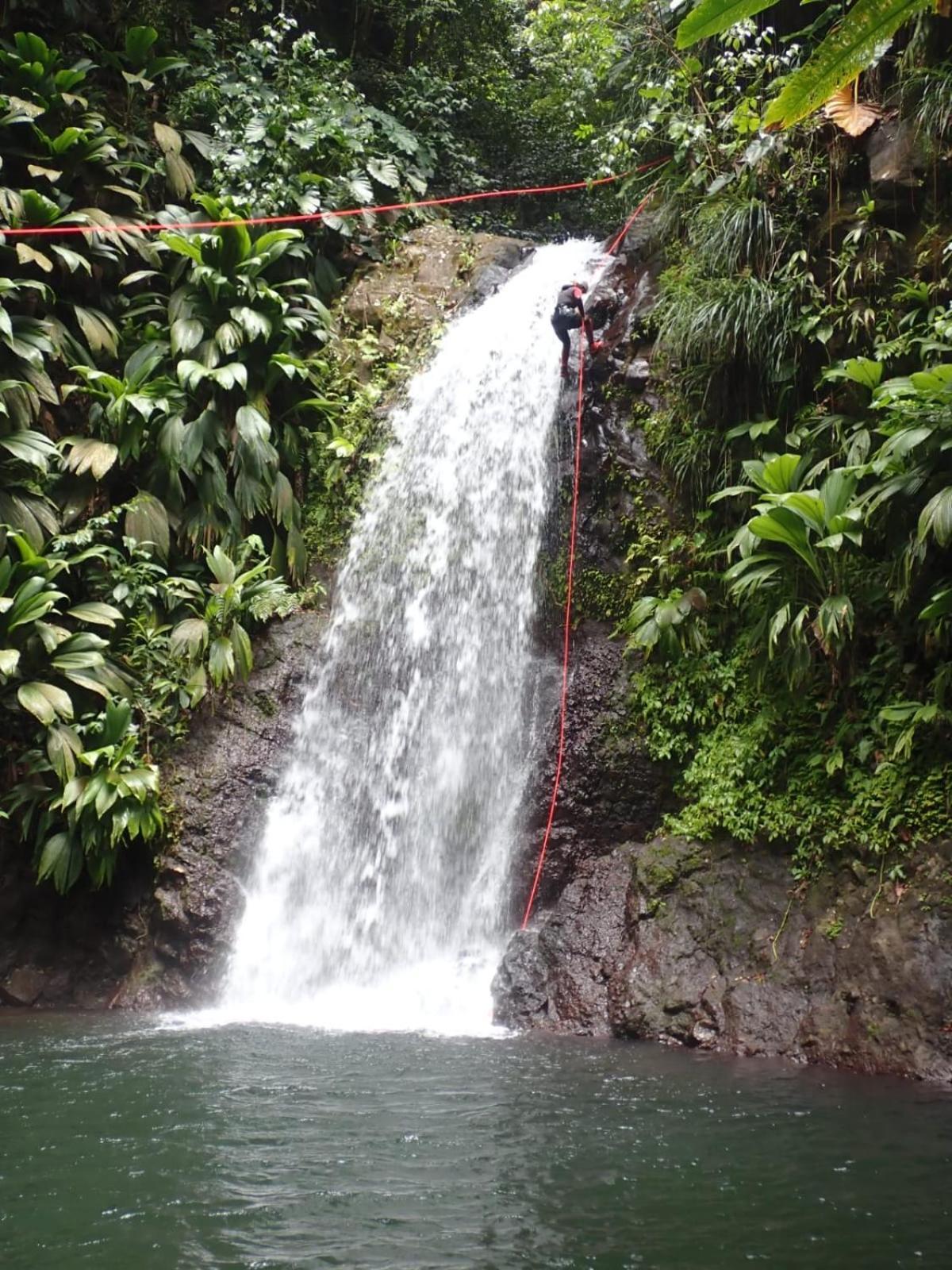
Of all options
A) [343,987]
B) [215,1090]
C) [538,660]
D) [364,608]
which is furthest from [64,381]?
[215,1090]

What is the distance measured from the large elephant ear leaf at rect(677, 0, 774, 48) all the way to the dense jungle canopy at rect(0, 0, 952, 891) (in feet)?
13.4

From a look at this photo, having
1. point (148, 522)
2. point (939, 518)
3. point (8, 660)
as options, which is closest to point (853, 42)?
point (939, 518)

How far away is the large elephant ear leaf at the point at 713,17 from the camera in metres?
1.00

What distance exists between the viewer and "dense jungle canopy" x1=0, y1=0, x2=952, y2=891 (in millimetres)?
5957

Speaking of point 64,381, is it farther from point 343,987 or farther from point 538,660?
point 343,987

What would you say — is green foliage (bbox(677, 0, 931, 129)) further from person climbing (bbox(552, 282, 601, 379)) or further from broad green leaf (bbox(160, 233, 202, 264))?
broad green leaf (bbox(160, 233, 202, 264))

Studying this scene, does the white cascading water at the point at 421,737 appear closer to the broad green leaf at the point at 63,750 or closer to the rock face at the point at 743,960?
the rock face at the point at 743,960

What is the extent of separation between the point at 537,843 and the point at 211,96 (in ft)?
29.2

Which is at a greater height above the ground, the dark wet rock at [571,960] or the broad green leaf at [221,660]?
the broad green leaf at [221,660]

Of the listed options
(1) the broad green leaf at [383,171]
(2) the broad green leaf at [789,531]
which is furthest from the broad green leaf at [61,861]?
(1) the broad green leaf at [383,171]

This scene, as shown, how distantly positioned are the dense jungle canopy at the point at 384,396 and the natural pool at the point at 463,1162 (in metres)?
1.83

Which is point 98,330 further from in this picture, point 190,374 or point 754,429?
point 754,429

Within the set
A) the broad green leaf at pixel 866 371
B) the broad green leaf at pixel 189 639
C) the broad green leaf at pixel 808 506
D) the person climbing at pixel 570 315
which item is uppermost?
the person climbing at pixel 570 315

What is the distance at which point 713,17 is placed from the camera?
1.01 metres
